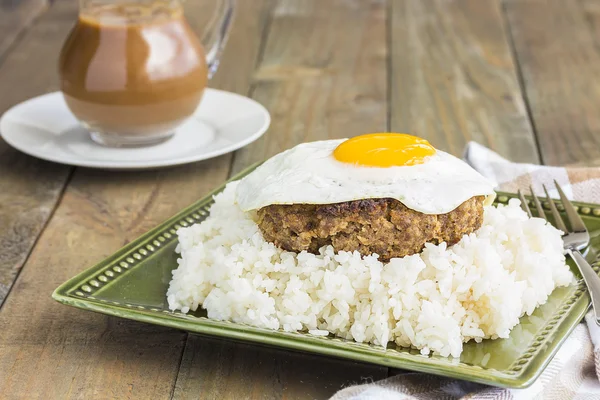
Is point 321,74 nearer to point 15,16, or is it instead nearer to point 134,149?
point 134,149

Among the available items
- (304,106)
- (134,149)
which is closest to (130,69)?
(134,149)

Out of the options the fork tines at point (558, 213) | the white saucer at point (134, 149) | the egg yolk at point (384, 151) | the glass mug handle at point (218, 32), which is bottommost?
the white saucer at point (134, 149)

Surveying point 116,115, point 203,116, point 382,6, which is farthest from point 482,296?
point 382,6

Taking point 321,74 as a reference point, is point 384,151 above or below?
above

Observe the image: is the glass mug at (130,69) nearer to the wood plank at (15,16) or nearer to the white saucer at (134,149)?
the white saucer at (134,149)

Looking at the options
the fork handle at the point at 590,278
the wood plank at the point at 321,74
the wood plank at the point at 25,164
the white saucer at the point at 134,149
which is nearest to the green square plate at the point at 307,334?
the fork handle at the point at 590,278
